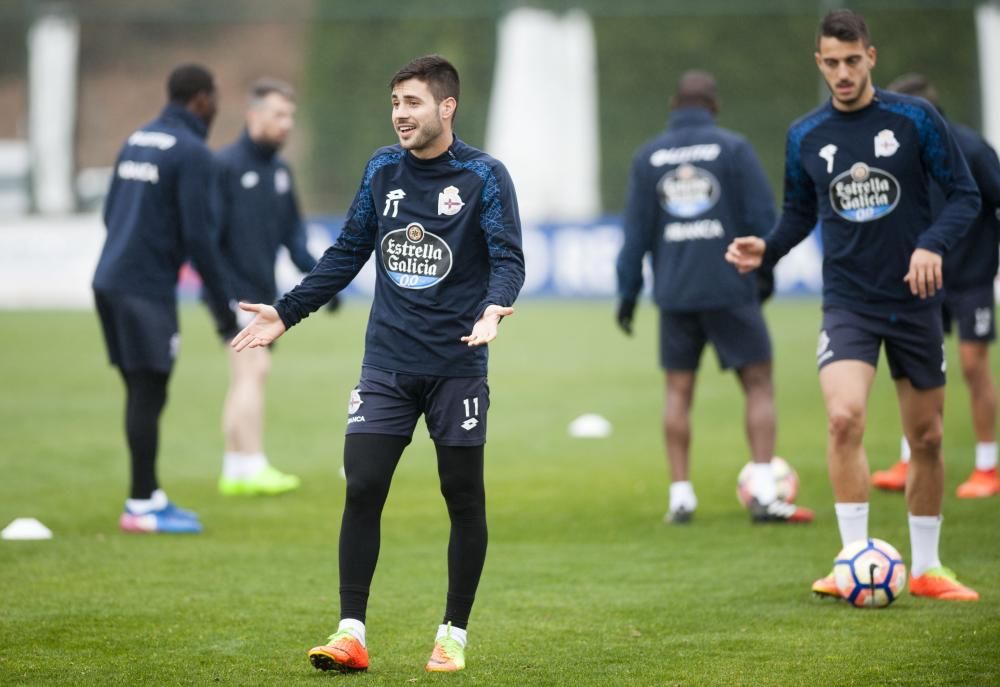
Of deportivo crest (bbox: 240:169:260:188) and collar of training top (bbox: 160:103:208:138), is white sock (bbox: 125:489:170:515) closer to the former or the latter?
collar of training top (bbox: 160:103:208:138)

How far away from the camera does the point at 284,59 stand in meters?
39.1

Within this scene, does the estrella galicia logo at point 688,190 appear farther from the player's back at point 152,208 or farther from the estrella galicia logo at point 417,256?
the estrella galicia logo at point 417,256

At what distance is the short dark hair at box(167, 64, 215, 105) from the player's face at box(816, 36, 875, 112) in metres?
3.88

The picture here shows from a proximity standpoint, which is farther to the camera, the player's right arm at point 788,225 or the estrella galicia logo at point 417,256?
the player's right arm at point 788,225

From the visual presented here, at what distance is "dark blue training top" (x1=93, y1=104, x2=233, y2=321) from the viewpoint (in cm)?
862

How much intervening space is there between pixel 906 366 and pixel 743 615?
1299mm

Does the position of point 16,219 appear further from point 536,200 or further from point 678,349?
point 678,349

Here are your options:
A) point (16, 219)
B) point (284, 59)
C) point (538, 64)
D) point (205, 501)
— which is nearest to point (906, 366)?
point (205, 501)

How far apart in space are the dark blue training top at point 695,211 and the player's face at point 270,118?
255 cm

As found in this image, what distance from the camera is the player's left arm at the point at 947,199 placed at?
245 inches

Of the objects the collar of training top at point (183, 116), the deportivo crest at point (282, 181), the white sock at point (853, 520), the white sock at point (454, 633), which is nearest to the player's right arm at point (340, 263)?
the white sock at point (454, 633)

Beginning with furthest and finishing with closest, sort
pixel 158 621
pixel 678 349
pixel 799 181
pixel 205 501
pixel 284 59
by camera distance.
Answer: pixel 284 59, pixel 205 501, pixel 678 349, pixel 799 181, pixel 158 621

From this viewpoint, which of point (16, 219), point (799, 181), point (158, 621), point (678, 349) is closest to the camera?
point (158, 621)

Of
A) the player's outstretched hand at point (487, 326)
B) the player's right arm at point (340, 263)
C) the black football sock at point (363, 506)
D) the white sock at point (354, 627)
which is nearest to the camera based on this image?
the player's outstretched hand at point (487, 326)
